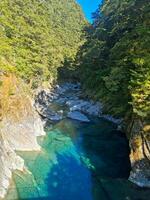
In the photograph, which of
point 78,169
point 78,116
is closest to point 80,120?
point 78,116

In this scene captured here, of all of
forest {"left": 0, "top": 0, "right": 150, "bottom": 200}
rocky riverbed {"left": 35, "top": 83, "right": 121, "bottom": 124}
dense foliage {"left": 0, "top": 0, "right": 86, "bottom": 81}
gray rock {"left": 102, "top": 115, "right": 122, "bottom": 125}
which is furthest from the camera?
dense foliage {"left": 0, "top": 0, "right": 86, "bottom": 81}

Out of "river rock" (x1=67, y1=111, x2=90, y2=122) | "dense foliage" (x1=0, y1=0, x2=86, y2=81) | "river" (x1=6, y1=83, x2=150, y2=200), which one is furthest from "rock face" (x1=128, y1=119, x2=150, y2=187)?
"river rock" (x1=67, y1=111, x2=90, y2=122)

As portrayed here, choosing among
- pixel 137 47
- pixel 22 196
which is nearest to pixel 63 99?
pixel 137 47

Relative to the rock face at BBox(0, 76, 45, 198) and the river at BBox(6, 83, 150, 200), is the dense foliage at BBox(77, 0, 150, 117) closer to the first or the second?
the river at BBox(6, 83, 150, 200)

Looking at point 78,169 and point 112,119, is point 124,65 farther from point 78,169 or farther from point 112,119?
point 78,169

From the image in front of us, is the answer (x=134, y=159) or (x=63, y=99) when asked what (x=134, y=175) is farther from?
(x=63, y=99)

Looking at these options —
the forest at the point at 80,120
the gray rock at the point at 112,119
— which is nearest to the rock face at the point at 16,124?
the forest at the point at 80,120

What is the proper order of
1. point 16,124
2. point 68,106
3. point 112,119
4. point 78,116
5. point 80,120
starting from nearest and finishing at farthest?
1. point 16,124
2. point 112,119
3. point 80,120
4. point 78,116
5. point 68,106
